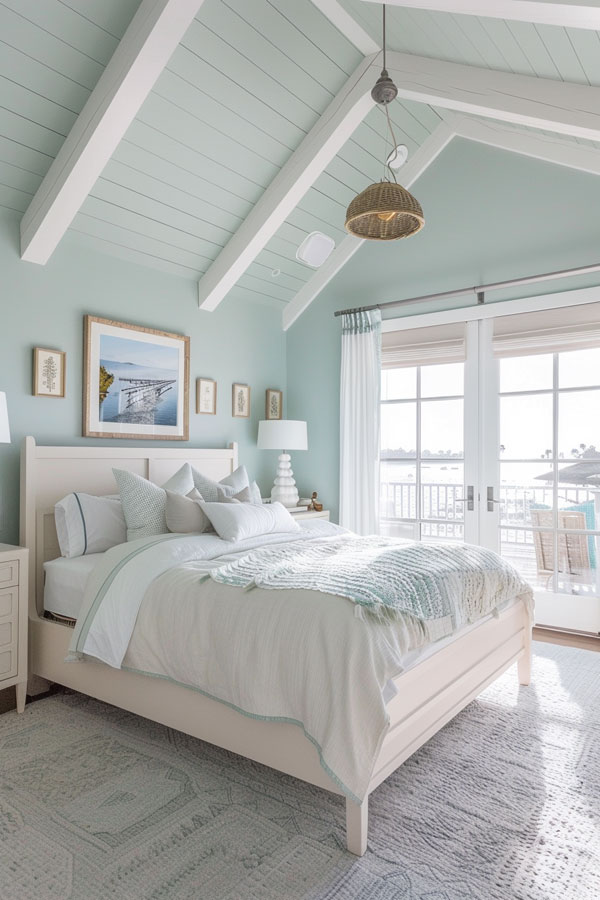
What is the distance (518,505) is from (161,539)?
2.46 m

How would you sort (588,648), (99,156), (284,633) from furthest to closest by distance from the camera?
(588,648) < (99,156) < (284,633)

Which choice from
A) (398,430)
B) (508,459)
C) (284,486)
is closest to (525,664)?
(508,459)

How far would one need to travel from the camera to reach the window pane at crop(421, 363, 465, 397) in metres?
4.27

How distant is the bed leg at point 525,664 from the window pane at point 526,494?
3.67 ft

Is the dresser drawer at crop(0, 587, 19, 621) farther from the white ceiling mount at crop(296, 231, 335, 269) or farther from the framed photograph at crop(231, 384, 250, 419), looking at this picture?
the white ceiling mount at crop(296, 231, 335, 269)

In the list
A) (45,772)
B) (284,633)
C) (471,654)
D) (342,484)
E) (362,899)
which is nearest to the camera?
(362,899)

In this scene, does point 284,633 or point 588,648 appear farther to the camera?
point 588,648

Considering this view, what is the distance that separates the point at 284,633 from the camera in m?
1.91

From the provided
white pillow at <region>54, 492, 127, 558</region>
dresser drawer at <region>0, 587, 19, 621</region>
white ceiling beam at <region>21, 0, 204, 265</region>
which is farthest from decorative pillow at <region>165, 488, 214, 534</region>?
white ceiling beam at <region>21, 0, 204, 265</region>

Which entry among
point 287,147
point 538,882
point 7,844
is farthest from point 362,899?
point 287,147

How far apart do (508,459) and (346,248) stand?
2053 millimetres

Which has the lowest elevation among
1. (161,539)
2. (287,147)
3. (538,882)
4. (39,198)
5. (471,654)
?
(538,882)

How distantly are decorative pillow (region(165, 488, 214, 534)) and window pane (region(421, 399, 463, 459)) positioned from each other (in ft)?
6.48

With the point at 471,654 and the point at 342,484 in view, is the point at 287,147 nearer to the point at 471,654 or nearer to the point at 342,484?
the point at 342,484
